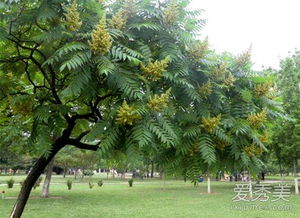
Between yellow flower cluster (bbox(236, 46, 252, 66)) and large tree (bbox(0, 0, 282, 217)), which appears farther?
yellow flower cluster (bbox(236, 46, 252, 66))

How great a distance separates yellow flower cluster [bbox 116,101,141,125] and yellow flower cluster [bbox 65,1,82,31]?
2.71 ft

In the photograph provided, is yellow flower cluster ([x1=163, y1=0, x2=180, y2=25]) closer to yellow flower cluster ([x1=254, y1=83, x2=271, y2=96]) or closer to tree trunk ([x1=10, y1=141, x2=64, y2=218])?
yellow flower cluster ([x1=254, y1=83, x2=271, y2=96])

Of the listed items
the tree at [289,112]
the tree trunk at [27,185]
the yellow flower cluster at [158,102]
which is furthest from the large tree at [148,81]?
the tree at [289,112]

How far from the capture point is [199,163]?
122 inches

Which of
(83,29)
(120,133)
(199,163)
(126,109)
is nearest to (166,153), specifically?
(199,163)

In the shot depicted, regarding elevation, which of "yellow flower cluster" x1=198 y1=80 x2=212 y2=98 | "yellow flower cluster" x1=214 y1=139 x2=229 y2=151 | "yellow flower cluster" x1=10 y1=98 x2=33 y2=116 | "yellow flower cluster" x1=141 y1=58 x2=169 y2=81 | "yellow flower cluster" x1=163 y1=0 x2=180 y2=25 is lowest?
"yellow flower cluster" x1=214 y1=139 x2=229 y2=151

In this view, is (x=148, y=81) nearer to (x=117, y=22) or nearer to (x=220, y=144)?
(x=117, y=22)

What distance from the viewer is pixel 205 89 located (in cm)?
312

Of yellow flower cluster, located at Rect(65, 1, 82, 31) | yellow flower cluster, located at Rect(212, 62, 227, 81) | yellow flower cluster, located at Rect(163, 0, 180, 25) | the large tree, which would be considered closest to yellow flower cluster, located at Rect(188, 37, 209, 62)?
the large tree

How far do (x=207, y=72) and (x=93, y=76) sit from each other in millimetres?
1036

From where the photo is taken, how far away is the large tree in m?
2.72

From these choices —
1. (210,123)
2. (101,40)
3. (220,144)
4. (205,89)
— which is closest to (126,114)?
(101,40)

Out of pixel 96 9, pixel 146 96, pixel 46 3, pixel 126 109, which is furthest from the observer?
pixel 96 9

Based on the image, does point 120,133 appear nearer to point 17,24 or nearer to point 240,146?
point 240,146
